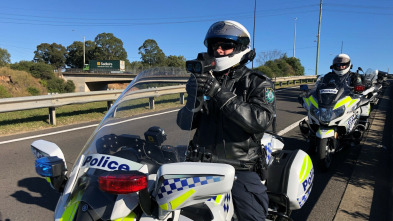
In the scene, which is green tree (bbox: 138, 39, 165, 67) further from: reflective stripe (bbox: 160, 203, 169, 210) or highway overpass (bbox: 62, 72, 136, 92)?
reflective stripe (bbox: 160, 203, 169, 210)

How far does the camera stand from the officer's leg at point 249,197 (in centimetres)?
211

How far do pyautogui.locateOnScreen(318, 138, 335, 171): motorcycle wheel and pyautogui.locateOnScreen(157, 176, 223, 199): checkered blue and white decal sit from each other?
4.00 metres

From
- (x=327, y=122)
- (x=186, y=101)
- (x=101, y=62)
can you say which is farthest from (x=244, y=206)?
(x=101, y=62)

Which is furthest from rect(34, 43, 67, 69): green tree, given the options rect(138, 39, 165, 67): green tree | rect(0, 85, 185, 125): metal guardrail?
rect(0, 85, 185, 125): metal guardrail

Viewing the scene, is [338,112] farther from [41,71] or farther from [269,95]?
[41,71]

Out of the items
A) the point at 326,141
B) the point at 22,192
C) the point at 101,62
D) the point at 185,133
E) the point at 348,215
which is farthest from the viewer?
the point at 101,62

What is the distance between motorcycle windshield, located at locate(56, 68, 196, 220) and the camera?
1.54 meters

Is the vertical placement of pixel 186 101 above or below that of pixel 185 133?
above

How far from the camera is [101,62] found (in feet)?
253

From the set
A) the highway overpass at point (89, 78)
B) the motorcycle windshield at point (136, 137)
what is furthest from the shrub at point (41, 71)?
the motorcycle windshield at point (136, 137)

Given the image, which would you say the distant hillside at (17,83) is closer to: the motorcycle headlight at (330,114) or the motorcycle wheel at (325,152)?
the motorcycle headlight at (330,114)

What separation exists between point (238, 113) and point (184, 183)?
2.54 feet

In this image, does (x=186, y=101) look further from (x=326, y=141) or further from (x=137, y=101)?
(x=326, y=141)

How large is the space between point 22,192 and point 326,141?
472cm
